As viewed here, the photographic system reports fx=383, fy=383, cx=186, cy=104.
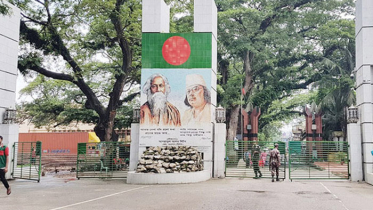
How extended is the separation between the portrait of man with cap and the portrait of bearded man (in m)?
0.58

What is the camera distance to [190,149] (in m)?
18.0

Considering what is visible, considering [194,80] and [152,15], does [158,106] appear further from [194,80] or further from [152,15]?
[152,15]

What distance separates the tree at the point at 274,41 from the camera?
3438cm

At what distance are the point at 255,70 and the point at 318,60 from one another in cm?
590

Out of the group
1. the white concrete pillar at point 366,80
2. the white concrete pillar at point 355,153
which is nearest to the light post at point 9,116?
the white concrete pillar at point 355,153

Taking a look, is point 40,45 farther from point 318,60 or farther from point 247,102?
point 318,60

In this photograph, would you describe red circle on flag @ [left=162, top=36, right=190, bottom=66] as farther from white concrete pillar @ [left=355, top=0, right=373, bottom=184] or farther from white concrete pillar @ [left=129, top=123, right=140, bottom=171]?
white concrete pillar @ [left=355, top=0, right=373, bottom=184]

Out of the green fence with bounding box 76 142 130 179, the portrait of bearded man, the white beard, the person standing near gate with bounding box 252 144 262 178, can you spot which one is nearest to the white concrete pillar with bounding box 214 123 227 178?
the person standing near gate with bounding box 252 144 262 178

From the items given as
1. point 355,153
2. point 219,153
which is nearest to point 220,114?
point 219,153

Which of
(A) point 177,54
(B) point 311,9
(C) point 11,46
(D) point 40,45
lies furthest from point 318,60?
(C) point 11,46

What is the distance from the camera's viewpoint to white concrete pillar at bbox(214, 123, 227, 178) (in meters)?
18.8

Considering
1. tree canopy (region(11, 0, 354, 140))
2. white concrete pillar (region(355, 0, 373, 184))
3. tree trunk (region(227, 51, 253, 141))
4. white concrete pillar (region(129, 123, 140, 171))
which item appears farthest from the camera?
tree trunk (region(227, 51, 253, 141))

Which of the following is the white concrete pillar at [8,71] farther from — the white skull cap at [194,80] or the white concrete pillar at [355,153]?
the white concrete pillar at [355,153]

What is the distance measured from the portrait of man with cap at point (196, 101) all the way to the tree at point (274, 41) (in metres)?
15.5
